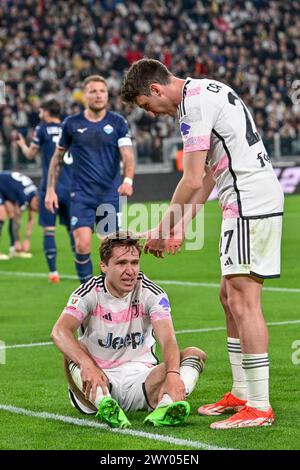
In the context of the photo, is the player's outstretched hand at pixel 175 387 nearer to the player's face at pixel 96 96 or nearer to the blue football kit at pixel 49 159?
the player's face at pixel 96 96

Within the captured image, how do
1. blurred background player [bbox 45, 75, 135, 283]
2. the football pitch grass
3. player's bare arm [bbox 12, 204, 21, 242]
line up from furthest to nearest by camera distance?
player's bare arm [bbox 12, 204, 21, 242], blurred background player [bbox 45, 75, 135, 283], the football pitch grass

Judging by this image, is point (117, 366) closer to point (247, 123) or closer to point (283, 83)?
point (247, 123)

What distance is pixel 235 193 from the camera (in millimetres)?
6344

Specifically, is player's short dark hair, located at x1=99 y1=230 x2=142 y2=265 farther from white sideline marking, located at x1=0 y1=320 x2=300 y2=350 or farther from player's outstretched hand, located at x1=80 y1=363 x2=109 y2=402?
white sideline marking, located at x1=0 y1=320 x2=300 y2=350

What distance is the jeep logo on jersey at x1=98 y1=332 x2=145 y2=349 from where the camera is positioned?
22.1 ft

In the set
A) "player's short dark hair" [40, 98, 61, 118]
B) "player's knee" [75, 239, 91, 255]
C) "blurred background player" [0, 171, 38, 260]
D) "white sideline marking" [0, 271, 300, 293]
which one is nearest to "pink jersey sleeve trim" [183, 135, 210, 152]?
"player's knee" [75, 239, 91, 255]

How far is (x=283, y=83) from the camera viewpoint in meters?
35.0

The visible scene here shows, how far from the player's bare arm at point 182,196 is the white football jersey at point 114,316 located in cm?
41

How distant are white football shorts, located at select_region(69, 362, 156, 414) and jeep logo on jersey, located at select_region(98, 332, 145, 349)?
12 cm

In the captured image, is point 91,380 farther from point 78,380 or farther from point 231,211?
point 231,211

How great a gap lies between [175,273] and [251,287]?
9209 mm

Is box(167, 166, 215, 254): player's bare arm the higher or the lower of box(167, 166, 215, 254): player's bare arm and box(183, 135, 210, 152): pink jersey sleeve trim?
the lower

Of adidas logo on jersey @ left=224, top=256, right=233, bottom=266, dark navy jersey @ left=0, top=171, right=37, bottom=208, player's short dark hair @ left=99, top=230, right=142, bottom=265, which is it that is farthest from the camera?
dark navy jersey @ left=0, top=171, right=37, bottom=208

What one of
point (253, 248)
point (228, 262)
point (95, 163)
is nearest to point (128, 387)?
point (228, 262)
